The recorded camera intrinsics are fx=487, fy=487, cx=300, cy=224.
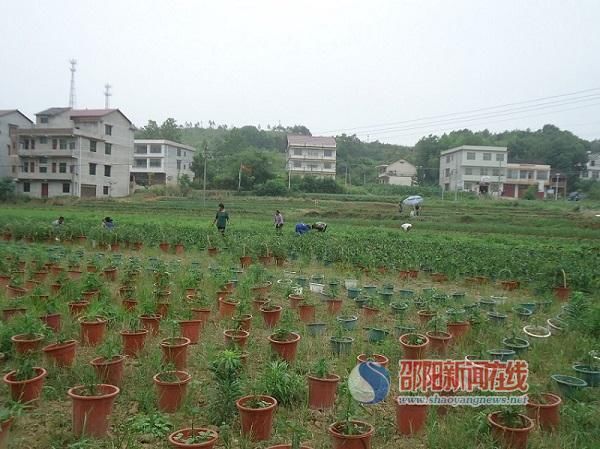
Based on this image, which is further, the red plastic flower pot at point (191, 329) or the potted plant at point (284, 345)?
the red plastic flower pot at point (191, 329)

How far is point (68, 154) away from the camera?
47.3 metres

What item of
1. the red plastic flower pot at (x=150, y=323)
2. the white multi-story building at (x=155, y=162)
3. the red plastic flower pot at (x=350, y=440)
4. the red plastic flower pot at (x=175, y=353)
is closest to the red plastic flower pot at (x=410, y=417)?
the red plastic flower pot at (x=350, y=440)

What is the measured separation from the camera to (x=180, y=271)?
10891 mm

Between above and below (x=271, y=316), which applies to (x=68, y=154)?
above

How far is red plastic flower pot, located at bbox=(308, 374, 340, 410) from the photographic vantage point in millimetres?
4863

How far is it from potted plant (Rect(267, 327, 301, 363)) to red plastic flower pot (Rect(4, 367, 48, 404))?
8.29 feet

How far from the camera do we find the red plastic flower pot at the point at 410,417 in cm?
448

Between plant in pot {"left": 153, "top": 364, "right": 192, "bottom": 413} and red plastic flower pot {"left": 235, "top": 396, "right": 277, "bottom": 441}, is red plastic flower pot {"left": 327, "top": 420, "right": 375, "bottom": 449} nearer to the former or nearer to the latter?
red plastic flower pot {"left": 235, "top": 396, "right": 277, "bottom": 441}

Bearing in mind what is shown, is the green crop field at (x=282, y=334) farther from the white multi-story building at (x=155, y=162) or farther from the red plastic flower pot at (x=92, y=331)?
the white multi-story building at (x=155, y=162)

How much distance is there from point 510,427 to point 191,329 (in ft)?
13.8

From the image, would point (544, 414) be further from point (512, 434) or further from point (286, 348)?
point (286, 348)

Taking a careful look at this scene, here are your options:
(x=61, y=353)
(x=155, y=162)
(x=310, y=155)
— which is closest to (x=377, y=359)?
(x=61, y=353)

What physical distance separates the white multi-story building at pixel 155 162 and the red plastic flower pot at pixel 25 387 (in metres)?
61.3

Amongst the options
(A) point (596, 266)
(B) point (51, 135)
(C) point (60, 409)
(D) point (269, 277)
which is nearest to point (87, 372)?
(C) point (60, 409)
